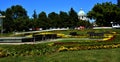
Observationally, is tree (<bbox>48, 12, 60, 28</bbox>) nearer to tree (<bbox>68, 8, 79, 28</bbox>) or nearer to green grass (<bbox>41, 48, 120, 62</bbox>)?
tree (<bbox>68, 8, 79, 28</bbox>)

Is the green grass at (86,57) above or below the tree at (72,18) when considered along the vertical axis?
below

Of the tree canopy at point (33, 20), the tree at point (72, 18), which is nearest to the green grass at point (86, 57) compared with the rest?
the tree canopy at point (33, 20)

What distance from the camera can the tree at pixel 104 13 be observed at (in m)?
75.6

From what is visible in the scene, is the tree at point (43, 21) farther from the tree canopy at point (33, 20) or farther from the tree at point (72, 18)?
the tree at point (72, 18)

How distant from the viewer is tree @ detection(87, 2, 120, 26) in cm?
7556

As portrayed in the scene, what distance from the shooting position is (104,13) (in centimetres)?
7600

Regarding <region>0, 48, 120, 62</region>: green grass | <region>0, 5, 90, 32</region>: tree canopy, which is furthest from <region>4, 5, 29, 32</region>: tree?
<region>0, 48, 120, 62</region>: green grass

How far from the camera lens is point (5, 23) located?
257 ft

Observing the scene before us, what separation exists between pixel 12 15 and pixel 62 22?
73.0 feet

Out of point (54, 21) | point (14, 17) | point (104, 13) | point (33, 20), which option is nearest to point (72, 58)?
point (104, 13)

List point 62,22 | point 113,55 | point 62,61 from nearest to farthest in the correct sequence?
point 62,61 < point 113,55 < point 62,22

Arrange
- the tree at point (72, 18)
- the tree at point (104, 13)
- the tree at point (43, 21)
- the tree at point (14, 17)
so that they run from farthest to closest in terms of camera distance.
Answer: the tree at point (72, 18)
the tree at point (43, 21)
the tree at point (14, 17)
the tree at point (104, 13)

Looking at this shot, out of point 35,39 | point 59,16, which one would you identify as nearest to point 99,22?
point 59,16

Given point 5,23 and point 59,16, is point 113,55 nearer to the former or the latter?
point 5,23
